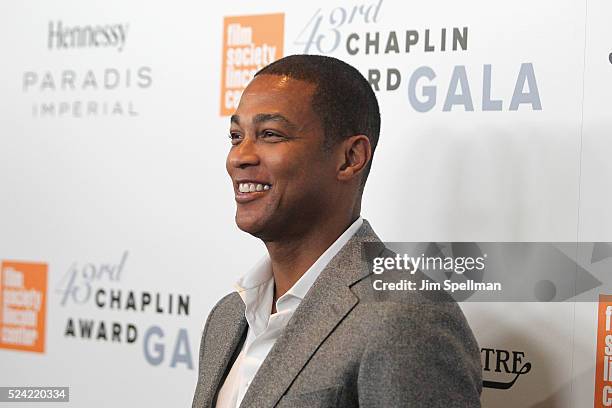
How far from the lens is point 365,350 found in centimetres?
119

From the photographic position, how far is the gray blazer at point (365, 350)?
1152mm

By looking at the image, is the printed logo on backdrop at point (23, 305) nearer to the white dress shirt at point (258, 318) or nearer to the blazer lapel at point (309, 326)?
the white dress shirt at point (258, 318)

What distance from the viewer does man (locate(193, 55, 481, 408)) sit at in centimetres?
117

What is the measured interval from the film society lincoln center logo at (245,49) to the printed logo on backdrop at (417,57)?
0.07 meters

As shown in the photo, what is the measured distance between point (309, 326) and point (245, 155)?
302 mm

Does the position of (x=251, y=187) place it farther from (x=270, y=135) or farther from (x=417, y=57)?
(x=417, y=57)

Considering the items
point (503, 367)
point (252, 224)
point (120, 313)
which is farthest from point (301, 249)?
point (120, 313)

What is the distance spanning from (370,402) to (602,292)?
557 millimetres

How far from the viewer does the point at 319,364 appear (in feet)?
4.04

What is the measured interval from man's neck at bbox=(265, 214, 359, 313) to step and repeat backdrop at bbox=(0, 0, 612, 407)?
0.34 m

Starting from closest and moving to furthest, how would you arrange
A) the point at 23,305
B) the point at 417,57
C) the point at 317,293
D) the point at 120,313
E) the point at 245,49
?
the point at 317,293 < the point at 417,57 < the point at 245,49 < the point at 120,313 < the point at 23,305

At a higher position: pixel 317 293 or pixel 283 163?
pixel 283 163

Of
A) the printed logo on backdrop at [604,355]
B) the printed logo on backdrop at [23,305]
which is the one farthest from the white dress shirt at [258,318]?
the printed logo on backdrop at [23,305]

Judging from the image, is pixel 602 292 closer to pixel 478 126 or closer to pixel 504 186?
pixel 504 186
